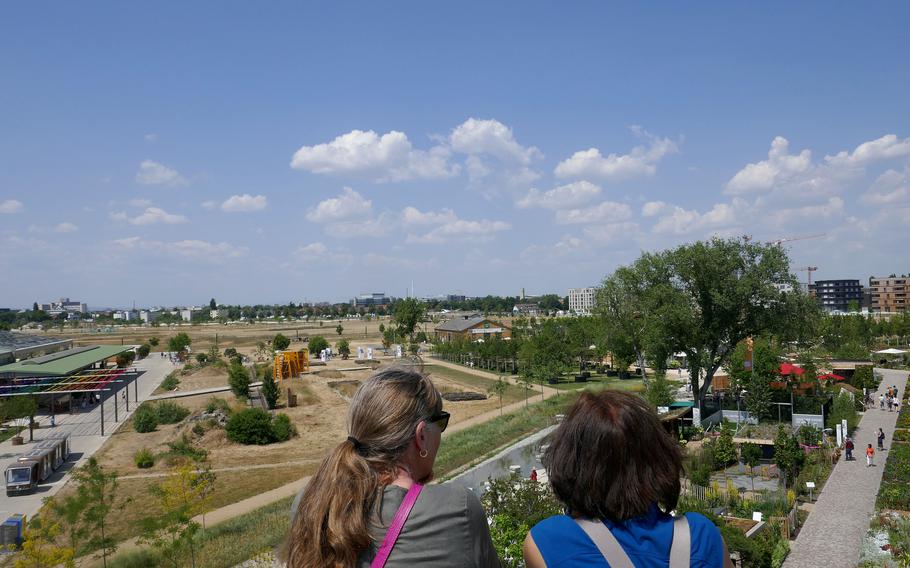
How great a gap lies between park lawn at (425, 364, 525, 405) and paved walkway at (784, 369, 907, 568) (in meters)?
20.3

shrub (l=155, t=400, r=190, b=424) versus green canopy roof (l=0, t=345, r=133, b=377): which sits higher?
green canopy roof (l=0, t=345, r=133, b=377)

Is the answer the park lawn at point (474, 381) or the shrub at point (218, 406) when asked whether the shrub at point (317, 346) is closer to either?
the park lawn at point (474, 381)

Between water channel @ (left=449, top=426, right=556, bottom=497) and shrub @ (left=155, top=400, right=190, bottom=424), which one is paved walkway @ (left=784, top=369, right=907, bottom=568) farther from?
shrub @ (left=155, top=400, right=190, bottom=424)

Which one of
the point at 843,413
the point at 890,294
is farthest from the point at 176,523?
the point at 890,294

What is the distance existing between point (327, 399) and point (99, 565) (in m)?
26.4

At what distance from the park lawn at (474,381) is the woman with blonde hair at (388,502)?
123 ft

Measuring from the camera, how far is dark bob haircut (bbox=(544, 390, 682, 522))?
2.10 metres

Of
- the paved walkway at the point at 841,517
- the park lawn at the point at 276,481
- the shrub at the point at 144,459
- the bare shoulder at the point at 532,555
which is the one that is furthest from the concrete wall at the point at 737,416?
the bare shoulder at the point at 532,555

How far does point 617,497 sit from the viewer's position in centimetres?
209

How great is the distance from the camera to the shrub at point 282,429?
29.9m

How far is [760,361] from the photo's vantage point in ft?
93.6

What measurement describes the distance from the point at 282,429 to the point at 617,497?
98.5 ft

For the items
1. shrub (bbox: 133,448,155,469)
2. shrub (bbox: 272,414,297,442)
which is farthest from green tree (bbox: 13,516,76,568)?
shrub (bbox: 272,414,297,442)

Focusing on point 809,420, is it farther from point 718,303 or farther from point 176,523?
point 176,523
